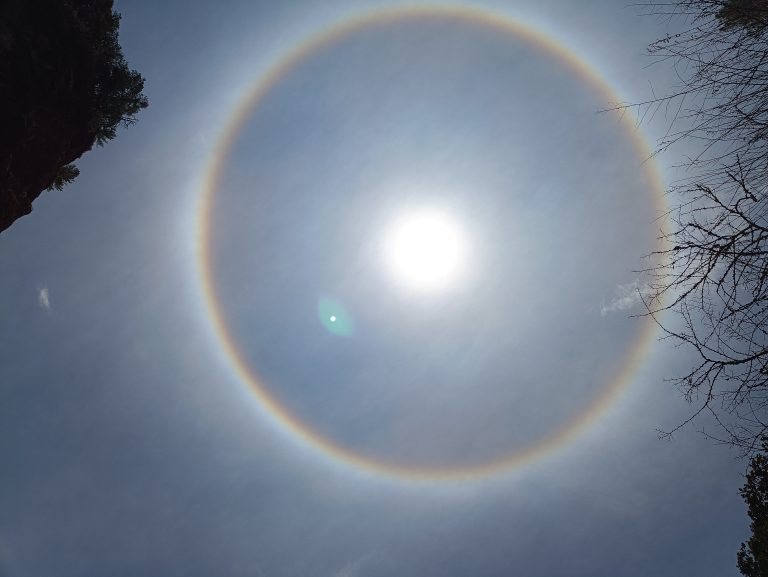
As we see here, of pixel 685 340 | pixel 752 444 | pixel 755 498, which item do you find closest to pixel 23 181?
pixel 685 340

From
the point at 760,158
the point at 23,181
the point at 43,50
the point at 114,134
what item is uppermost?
the point at 114,134

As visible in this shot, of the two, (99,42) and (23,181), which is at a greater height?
(99,42)

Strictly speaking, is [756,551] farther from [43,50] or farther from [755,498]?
[43,50]

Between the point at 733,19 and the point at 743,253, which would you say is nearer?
the point at 743,253

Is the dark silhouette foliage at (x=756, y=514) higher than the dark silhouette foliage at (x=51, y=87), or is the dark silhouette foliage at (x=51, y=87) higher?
the dark silhouette foliage at (x=51, y=87)

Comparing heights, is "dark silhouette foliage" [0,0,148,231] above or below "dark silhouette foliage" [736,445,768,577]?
above

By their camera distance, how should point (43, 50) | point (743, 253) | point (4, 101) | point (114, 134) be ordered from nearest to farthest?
point (743, 253) < point (4, 101) < point (43, 50) < point (114, 134)

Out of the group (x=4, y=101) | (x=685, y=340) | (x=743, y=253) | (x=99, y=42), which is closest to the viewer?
(x=743, y=253)

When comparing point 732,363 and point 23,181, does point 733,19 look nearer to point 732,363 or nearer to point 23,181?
point 732,363
